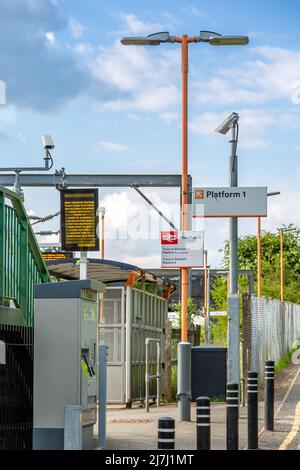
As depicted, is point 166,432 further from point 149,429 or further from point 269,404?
point 149,429

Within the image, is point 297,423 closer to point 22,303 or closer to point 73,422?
point 22,303

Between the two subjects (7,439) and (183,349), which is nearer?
(7,439)

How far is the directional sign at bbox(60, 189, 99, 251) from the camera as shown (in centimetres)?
1986

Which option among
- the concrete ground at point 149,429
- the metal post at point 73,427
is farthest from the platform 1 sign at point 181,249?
the metal post at point 73,427

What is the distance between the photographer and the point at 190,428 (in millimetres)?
19266

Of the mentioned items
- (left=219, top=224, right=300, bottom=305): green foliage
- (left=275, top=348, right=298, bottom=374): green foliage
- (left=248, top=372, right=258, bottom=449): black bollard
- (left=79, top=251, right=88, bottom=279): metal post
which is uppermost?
(left=219, top=224, right=300, bottom=305): green foliage

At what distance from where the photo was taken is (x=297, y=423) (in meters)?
19.9

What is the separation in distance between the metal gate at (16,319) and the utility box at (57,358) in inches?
11.7

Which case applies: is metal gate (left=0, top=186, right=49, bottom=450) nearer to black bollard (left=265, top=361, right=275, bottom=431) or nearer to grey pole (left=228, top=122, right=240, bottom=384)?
black bollard (left=265, top=361, right=275, bottom=431)

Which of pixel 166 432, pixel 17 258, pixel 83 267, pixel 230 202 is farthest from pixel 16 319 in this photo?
pixel 230 202

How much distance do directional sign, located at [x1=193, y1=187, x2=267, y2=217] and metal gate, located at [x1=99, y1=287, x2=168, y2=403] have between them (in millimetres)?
4152

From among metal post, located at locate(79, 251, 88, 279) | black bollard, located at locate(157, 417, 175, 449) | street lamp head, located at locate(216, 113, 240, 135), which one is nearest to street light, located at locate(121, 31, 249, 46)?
street lamp head, located at locate(216, 113, 240, 135)
